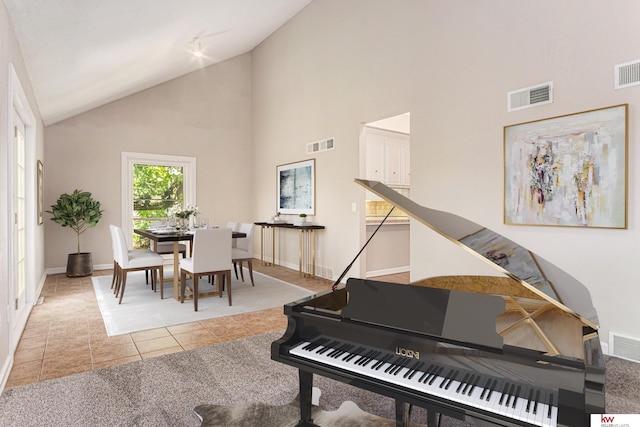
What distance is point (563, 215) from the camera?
10.5 feet

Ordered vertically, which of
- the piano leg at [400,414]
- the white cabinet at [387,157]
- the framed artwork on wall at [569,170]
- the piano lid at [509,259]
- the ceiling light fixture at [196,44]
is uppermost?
the ceiling light fixture at [196,44]

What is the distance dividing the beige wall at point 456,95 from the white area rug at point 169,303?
47.6 inches

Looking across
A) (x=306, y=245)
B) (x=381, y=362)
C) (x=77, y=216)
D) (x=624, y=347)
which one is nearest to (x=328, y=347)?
(x=381, y=362)

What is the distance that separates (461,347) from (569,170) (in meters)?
2.58

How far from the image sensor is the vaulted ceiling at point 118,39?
2.89 meters

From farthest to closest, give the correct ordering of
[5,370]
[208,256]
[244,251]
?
[244,251]
[208,256]
[5,370]

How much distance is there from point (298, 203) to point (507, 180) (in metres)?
3.84

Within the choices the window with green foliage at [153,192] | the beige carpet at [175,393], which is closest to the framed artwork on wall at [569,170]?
the beige carpet at [175,393]

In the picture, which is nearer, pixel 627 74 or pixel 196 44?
pixel 627 74

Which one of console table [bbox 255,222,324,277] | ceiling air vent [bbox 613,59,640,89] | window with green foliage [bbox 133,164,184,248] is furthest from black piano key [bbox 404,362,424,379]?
window with green foliage [bbox 133,164,184,248]

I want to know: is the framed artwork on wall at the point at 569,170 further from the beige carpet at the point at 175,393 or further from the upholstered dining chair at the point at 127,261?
the upholstered dining chair at the point at 127,261

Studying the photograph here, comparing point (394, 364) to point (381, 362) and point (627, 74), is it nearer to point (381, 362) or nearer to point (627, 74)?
point (381, 362)

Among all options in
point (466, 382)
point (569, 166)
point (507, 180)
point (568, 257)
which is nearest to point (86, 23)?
point (466, 382)

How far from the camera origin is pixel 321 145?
19.9 ft
